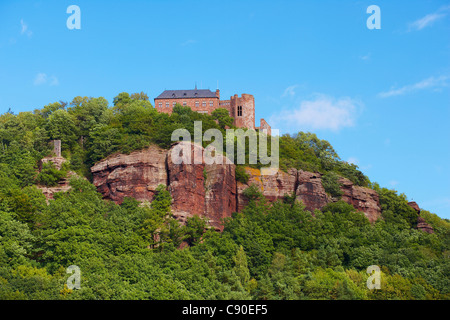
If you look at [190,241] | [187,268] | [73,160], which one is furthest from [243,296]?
[73,160]

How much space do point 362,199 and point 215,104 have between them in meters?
29.1

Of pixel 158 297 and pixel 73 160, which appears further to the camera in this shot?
pixel 73 160

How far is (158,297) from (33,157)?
31219mm

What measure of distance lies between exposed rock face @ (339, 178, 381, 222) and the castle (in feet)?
61.2

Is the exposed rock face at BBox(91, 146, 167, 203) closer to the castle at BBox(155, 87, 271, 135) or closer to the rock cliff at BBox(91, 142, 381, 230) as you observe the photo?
the rock cliff at BBox(91, 142, 381, 230)

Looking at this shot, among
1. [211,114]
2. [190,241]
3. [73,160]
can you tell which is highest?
[211,114]

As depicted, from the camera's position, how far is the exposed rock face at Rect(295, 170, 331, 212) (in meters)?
100

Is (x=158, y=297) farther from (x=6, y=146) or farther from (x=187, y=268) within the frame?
(x=6, y=146)

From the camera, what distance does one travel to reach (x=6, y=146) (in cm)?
10275

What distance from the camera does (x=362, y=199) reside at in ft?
347

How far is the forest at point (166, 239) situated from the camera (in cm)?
7906

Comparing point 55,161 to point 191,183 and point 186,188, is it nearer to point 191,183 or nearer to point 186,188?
point 186,188
